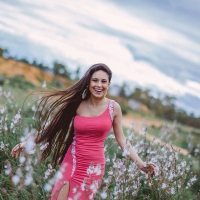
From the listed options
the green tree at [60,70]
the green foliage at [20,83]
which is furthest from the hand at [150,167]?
the green tree at [60,70]

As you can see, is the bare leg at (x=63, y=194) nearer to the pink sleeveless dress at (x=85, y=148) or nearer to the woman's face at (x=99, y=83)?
the pink sleeveless dress at (x=85, y=148)

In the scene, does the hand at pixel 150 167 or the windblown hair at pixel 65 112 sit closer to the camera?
the hand at pixel 150 167

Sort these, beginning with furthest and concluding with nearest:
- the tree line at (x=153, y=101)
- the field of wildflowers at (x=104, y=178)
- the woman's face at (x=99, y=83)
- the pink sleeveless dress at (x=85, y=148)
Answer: the tree line at (x=153, y=101) → the woman's face at (x=99, y=83) → the pink sleeveless dress at (x=85, y=148) → the field of wildflowers at (x=104, y=178)

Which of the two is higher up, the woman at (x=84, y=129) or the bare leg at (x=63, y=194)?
the woman at (x=84, y=129)

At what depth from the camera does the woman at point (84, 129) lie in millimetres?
3232

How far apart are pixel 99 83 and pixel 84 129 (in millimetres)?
503

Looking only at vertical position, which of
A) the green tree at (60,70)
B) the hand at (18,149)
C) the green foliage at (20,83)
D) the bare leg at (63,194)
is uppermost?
the hand at (18,149)

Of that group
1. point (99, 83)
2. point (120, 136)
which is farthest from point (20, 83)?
point (99, 83)

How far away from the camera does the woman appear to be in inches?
127

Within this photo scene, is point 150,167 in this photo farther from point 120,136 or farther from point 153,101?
point 153,101

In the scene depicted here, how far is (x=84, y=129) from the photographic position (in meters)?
3.37

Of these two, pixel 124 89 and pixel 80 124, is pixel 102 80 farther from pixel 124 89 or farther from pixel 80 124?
pixel 124 89

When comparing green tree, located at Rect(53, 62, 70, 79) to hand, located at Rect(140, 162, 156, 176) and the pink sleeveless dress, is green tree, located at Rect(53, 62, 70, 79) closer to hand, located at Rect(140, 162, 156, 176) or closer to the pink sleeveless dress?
the pink sleeveless dress

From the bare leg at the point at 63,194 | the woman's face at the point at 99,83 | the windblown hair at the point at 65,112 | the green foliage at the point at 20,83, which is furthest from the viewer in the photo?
the green foliage at the point at 20,83
